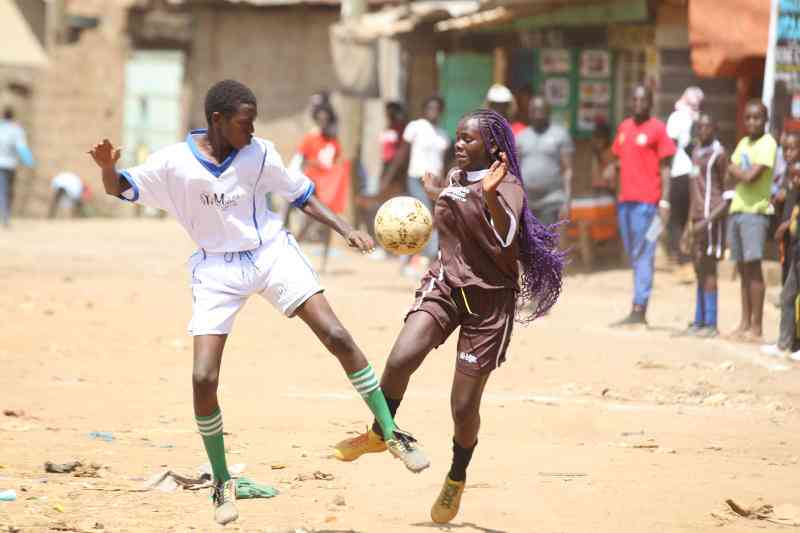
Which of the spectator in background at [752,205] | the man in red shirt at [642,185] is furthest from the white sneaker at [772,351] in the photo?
the man in red shirt at [642,185]

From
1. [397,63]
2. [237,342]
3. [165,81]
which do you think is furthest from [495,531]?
[165,81]

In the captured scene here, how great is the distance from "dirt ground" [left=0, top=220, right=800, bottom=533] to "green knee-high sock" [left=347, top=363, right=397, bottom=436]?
0.42m

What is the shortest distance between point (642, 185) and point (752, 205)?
1.20m

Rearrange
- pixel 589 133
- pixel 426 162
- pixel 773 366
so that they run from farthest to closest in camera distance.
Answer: pixel 589 133 → pixel 426 162 → pixel 773 366

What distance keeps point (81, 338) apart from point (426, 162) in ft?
16.6

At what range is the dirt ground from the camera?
6465mm

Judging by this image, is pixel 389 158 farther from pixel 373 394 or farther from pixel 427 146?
pixel 373 394

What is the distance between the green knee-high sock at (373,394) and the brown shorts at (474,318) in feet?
1.15

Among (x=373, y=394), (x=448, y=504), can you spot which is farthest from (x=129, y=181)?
(x=448, y=504)

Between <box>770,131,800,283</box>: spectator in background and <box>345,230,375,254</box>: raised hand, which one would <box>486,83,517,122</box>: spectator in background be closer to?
<box>770,131,800,283</box>: spectator in background

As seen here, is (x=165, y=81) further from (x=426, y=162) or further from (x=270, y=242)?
(x=270, y=242)

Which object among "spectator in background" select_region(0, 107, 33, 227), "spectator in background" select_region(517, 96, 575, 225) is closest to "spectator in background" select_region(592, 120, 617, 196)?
"spectator in background" select_region(517, 96, 575, 225)

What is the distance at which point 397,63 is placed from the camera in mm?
22281

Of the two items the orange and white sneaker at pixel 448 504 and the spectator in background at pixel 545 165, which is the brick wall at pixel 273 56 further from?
the orange and white sneaker at pixel 448 504
